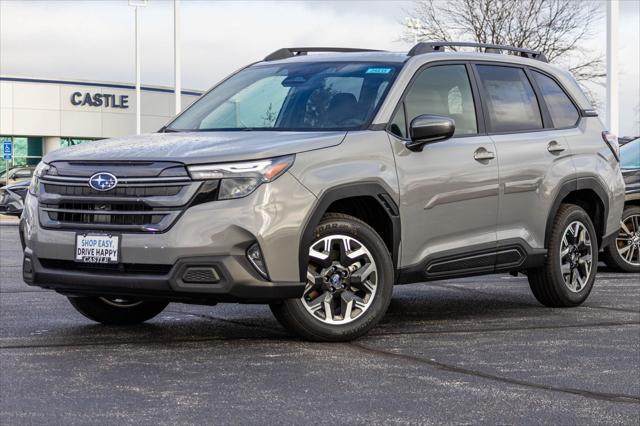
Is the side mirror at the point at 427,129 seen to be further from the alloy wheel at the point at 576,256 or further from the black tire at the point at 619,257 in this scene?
the black tire at the point at 619,257

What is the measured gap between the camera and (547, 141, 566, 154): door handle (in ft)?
30.3

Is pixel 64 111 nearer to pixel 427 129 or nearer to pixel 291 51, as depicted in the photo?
pixel 291 51

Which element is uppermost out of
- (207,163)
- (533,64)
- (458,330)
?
(533,64)

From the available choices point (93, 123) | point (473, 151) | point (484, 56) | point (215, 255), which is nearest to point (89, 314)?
point (215, 255)

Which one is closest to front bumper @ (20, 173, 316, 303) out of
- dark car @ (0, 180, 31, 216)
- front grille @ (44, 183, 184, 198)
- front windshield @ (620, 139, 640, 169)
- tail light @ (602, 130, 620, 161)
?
front grille @ (44, 183, 184, 198)

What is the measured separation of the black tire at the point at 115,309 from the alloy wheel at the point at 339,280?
5.06 feet

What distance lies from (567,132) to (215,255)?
145 inches

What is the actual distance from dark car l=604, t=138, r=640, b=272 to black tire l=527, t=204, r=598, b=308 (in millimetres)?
3852

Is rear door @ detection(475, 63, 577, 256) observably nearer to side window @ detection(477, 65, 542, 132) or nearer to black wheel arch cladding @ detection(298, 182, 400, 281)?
side window @ detection(477, 65, 542, 132)

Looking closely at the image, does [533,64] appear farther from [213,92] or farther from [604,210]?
[213,92]

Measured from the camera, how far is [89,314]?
27.4 feet

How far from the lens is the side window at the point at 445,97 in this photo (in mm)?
8367

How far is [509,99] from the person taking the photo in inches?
364

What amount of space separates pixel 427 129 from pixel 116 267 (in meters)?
2.19
